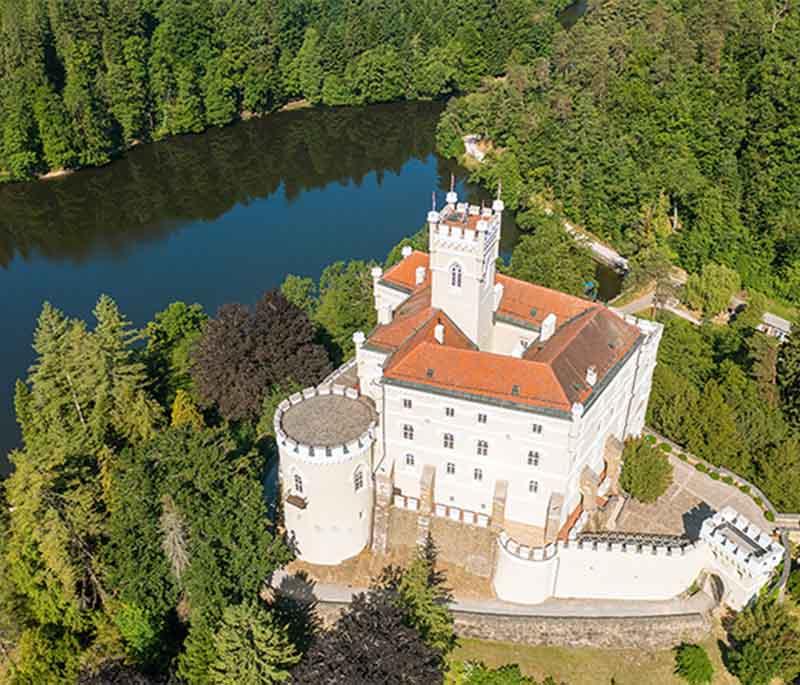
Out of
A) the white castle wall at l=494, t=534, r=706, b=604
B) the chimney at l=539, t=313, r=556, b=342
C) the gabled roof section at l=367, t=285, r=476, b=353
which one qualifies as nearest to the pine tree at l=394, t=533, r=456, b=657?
the white castle wall at l=494, t=534, r=706, b=604

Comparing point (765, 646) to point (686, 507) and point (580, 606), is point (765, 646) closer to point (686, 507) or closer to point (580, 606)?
point (580, 606)

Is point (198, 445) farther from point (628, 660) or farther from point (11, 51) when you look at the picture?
point (11, 51)

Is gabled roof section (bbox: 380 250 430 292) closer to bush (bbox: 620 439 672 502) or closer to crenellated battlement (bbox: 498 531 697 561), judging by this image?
bush (bbox: 620 439 672 502)

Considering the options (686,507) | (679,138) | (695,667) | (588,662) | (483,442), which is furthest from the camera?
(679,138)

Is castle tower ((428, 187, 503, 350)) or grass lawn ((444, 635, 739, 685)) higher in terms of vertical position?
castle tower ((428, 187, 503, 350))

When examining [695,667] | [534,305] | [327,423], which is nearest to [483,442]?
[327,423]

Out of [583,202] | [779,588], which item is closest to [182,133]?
[583,202]
